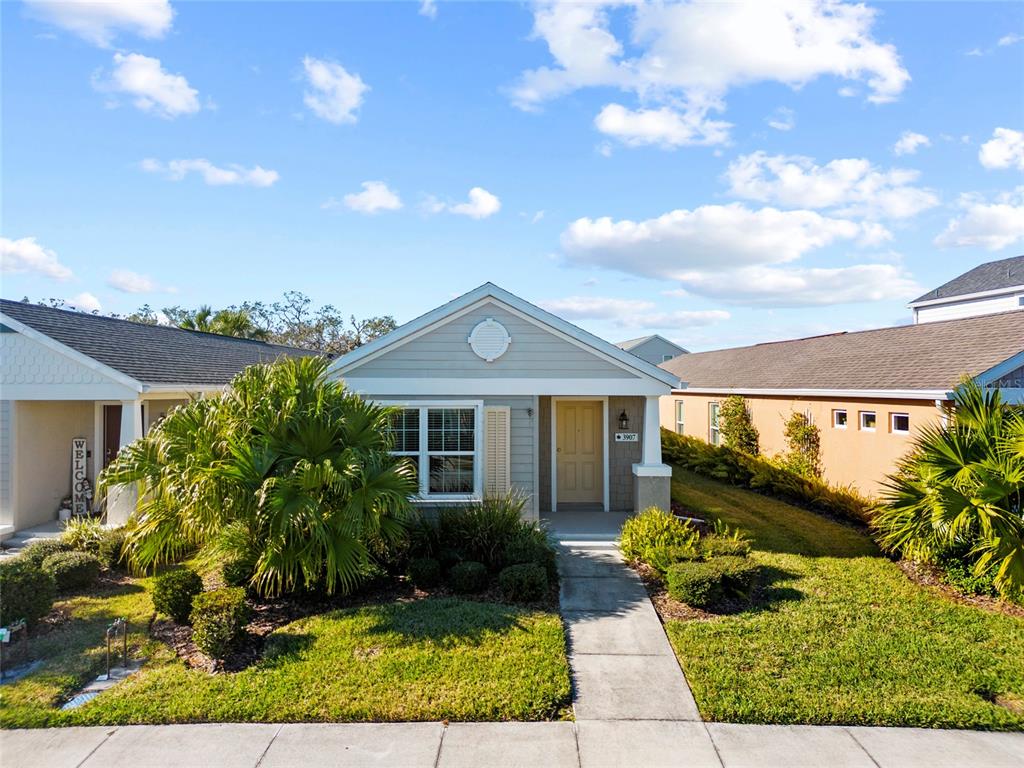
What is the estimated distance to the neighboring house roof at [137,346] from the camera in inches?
458

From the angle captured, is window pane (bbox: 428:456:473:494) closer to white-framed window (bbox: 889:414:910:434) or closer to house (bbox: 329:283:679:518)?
house (bbox: 329:283:679:518)

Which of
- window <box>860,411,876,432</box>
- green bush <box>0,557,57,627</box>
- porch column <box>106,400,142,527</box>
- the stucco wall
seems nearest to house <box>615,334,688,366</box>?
the stucco wall

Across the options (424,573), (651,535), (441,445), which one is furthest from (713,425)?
(424,573)

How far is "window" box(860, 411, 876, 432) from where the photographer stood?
13.4 metres

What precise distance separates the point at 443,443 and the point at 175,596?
16.6 feet

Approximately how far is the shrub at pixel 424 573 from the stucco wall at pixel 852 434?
8886 millimetres

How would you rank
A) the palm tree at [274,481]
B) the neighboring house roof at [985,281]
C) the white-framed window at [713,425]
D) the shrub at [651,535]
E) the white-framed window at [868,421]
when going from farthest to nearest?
the neighboring house roof at [985,281], the white-framed window at [713,425], the white-framed window at [868,421], the shrub at [651,535], the palm tree at [274,481]

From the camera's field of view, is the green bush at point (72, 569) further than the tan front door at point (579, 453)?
No

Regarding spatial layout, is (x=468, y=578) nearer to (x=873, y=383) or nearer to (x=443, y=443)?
(x=443, y=443)

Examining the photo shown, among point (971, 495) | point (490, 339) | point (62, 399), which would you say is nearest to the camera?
point (971, 495)

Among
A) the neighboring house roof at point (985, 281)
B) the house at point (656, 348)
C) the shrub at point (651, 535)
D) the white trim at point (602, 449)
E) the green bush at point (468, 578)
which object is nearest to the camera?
the green bush at point (468, 578)

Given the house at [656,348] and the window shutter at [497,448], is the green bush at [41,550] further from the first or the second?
the house at [656,348]

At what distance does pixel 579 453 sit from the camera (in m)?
13.0

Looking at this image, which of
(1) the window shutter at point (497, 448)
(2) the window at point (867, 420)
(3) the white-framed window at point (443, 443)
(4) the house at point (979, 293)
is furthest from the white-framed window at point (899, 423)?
(4) the house at point (979, 293)
